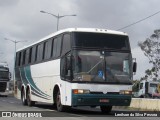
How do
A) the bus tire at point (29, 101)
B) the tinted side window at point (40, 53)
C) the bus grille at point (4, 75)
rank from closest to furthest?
the tinted side window at point (40, 53) → the bus tire at point (29, 101) → the bus grille at point (4, 75)

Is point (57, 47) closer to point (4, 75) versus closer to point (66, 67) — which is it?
point (66, 67)

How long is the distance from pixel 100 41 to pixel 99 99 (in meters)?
2.54

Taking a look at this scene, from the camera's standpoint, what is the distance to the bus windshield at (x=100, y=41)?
66.9 feet

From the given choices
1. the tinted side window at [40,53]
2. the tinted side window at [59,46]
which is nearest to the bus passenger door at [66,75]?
the tinted side window at [59,46]

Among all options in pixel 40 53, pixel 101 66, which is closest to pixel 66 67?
pixel 101 66

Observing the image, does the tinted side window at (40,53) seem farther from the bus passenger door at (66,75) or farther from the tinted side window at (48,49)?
the bus passenger door at (66,75)

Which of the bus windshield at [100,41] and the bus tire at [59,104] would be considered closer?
the bus windshield at [100,41]

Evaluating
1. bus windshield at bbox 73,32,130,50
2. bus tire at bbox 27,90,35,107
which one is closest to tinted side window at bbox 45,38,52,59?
bus windshield at bbox 73,32,130,50

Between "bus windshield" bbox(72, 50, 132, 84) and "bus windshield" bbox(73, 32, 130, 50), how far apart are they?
0.36m

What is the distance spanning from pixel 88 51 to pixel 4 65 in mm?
30633

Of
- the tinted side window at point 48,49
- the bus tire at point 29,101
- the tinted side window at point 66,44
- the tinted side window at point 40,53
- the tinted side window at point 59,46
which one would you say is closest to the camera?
the tinted side window at point 66,44

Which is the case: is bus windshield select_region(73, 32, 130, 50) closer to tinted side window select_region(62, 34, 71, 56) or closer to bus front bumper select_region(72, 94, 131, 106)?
tinted side window select_region(62, 34, 71, 56)

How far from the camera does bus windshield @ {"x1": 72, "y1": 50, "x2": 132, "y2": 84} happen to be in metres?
19.8

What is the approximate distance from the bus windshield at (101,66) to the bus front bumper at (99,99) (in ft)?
2.13
